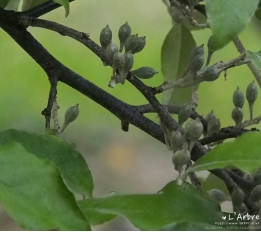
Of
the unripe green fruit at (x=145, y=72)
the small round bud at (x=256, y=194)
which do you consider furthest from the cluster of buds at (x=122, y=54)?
the small round bud at (x=256, y=194)

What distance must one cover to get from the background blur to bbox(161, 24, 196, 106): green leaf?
0.63 metres

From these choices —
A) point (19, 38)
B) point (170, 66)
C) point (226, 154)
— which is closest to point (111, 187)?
point (170, 66)

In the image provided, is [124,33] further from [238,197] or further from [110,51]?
[238,197]

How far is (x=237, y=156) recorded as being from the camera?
0.84ft

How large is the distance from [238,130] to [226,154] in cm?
7

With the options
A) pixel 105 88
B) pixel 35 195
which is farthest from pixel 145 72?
pixel 105 88

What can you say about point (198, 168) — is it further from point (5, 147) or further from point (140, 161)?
point (140, 161)

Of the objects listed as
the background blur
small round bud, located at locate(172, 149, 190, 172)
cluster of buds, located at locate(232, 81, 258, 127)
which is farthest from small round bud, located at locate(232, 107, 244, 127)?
the background blur

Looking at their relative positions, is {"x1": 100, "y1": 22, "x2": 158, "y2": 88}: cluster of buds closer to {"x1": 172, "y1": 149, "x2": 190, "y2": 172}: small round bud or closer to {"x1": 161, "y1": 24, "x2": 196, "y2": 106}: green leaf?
{"x1": 172, "y1": 149, "x2": 190, "y2": 172}: small round bud

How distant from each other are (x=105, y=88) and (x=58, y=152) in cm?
89

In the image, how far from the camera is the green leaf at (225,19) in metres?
0.26

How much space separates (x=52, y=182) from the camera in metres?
0.24

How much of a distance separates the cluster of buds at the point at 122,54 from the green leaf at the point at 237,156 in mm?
75

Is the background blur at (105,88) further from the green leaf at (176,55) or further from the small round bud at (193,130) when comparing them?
the small round bud at (193,130)
